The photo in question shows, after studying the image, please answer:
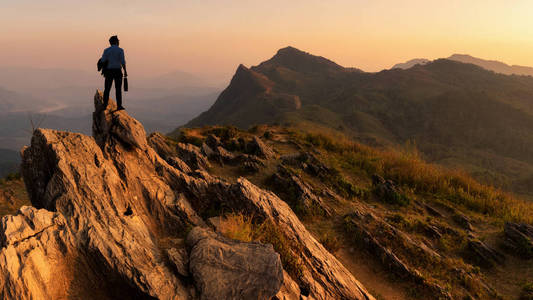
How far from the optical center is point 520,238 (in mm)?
11031

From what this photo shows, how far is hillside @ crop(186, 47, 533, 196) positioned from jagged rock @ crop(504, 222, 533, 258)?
33.0 feet

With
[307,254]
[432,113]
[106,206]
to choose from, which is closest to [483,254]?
[307,254]

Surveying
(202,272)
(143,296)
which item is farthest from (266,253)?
(143,296)

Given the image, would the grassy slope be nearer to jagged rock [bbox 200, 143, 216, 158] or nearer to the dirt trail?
the dirt trail

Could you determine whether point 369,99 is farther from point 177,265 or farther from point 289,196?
point 177,265

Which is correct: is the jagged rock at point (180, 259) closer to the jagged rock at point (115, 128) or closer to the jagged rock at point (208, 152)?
the jagged rock at point (115, 128)

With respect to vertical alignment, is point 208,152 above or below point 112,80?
below

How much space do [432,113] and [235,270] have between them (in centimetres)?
8721

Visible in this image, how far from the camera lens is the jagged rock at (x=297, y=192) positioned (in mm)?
12945

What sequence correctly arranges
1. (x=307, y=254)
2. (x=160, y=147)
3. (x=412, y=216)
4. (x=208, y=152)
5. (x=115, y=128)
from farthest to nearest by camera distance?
(x=208, y=152) < (x=160, y=147) < (x=412, y=216) < (x=115, y=128) < (x=307, y=254)

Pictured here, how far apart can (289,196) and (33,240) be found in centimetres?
1081

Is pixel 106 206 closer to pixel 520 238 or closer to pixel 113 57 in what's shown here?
pixel 113 57

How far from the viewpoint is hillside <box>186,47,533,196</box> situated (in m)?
47.5

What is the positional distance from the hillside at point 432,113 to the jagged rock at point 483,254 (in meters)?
11.2
